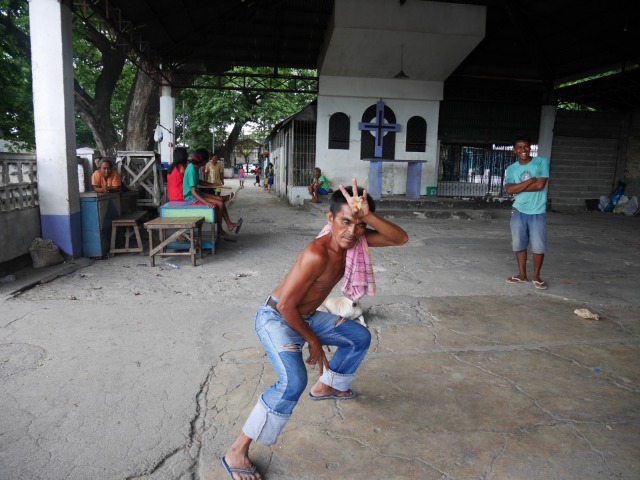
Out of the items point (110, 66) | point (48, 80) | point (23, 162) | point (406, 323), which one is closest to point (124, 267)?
point (23, 162)

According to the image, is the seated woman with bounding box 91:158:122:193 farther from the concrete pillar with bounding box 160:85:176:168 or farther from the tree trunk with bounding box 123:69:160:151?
the concrete pillar with bounding box 160:85:176:168

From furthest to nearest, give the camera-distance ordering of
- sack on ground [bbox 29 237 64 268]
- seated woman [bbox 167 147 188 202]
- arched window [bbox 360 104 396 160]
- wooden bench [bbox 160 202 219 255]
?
arched window [bbox 360 104 396 160], seated woman [bbox 167 147 188 202], wooden bench [bbox 160 202 219 255], sack on ground [bbox 29 237 64 268]

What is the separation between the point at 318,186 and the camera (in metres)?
14.5

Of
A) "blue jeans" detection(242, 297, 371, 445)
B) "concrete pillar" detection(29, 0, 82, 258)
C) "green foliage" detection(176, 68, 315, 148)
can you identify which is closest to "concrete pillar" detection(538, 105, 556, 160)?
"green foliage" detection(176, 68, 315, 148)

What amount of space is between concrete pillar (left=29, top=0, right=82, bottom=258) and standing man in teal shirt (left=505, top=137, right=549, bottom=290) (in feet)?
19.3

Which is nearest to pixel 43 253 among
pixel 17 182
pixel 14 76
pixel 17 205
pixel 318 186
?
pixel 17 205

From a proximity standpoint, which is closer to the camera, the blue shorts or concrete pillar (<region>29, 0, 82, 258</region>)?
the blue shorts

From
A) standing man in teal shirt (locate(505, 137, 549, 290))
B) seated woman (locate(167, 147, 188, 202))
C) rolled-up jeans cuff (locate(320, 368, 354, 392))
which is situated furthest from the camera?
seated woman (locate(167, 147, 188, 202))

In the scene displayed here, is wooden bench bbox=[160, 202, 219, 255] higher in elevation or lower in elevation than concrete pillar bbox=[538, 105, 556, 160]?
lower

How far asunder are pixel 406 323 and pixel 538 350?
113cm

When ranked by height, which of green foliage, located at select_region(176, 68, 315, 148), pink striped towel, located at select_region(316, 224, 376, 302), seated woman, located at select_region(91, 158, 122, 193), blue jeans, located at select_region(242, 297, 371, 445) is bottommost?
blue jeans, located at select_region(242, 297, 371, 445)

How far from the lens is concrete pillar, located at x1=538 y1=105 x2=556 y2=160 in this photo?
15719 mm

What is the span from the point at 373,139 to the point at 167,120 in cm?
711

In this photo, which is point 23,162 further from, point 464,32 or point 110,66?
point 464,32
